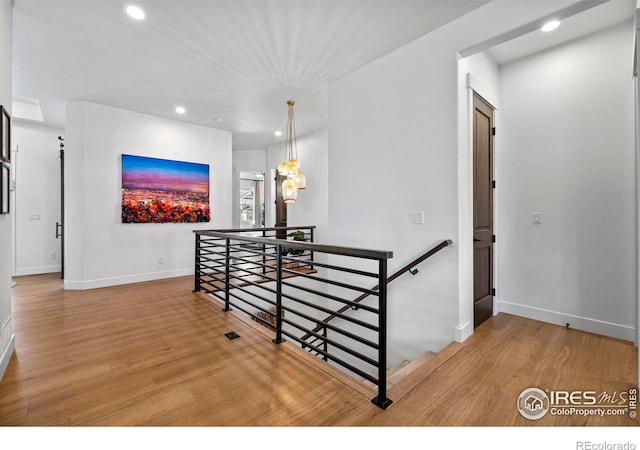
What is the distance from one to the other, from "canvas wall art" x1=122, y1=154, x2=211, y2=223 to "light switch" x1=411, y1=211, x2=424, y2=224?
421 centimetres

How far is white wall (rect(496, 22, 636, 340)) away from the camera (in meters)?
2.62

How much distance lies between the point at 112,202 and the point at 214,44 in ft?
10.7

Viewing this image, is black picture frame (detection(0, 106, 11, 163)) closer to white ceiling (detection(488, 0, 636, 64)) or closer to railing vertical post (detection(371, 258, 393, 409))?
railing vertical post (detection(371, 258, 393, 409))

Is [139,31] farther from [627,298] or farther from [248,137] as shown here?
[627,298]

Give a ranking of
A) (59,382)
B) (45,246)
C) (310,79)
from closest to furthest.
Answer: (59,382)
(310,79)
(45,246)

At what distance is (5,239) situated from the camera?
2221 millimetres

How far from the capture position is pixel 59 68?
3.44 m

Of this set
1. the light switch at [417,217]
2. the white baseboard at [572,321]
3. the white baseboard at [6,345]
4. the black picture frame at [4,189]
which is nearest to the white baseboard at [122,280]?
the white baseboard at [6,345]

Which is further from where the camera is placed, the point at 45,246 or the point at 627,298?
the point at 45,246

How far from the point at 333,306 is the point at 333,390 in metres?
2.36

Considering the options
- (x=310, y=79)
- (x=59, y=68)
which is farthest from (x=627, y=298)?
(x=59, y=68)

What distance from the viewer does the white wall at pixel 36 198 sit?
17.3 feet

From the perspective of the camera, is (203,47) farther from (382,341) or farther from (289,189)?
(382,341)

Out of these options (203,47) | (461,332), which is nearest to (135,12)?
(203,47)
